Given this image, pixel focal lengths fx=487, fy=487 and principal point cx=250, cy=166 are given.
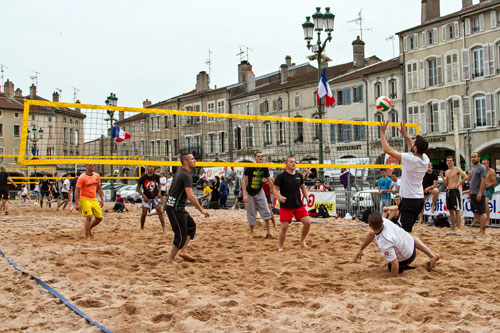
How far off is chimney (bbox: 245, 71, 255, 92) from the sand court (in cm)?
4026

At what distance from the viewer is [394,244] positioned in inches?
216

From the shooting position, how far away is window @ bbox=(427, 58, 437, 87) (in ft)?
110

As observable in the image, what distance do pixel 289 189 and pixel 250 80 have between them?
40674 mm

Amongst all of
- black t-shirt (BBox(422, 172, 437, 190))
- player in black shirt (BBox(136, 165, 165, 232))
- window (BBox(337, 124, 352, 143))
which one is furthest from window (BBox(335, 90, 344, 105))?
player in black shirt (BBox(136, 165, 165, 232))

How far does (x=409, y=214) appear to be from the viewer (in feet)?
19.8

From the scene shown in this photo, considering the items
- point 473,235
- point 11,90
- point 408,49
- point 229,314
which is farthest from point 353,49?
point 11,90

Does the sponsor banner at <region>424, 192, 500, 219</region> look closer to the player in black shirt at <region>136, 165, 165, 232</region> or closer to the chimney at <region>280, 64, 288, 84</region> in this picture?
the player in black shirt at <region>136, 165, 165, 232</region>

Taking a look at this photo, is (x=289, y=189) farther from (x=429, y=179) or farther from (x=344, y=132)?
(x=344, y=132)

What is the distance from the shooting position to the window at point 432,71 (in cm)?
3341

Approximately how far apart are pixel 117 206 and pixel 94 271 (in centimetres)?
1256

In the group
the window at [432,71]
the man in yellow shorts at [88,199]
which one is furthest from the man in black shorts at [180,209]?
the window at [432,71]

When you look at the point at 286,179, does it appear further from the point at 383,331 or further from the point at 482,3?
the point at 482,3

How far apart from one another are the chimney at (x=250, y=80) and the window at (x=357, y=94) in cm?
1319

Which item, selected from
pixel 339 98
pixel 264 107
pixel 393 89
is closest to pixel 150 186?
pixel 393 89
